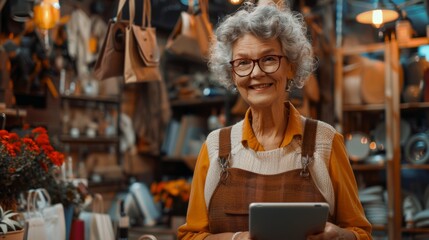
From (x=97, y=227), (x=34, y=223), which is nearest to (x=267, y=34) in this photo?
(x=34, y=223)

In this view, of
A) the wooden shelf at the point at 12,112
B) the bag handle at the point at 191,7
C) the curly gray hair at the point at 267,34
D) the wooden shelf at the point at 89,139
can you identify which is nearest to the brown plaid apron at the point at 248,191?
the curly gray hair at the point at 267,34

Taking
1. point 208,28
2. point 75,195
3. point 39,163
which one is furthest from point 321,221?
point 208,28

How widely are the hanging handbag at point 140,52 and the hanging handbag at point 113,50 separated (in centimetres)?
5

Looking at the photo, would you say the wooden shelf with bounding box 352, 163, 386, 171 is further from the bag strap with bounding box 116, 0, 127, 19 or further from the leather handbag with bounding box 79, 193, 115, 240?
the bag strap with bounding box 116, 0, 127, 19

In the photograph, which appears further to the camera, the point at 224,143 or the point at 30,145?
the point at 30,145

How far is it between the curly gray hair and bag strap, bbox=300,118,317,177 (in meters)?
0.17

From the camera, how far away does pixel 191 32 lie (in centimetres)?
370

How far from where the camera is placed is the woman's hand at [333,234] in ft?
5.06

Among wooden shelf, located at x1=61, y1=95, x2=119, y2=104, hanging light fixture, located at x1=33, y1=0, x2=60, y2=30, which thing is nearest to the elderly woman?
hanging light fixture, located at x1=33, y1=0, x2=60, y2=30

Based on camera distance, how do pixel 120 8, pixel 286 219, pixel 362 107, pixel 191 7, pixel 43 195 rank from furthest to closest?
pixel 362 107
pixel 191 7
pixel 120 8
pixel 43 195
pixel 286 219

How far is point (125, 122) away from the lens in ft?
17.8

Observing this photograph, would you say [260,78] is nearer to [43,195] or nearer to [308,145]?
[308,145]

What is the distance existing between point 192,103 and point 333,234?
4.03m

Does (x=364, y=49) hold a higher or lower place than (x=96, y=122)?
higher
